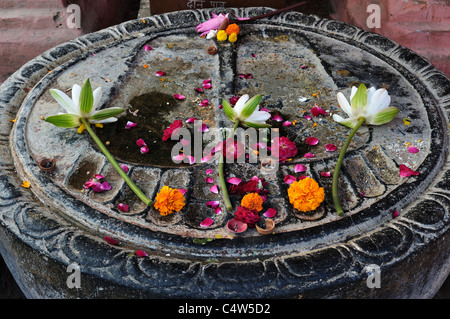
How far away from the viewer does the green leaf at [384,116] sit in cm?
177

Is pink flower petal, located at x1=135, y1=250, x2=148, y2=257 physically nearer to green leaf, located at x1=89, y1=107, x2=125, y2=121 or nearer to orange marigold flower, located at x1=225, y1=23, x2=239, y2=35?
green leaf, located at x1=89, y1=107, x2=125, y2=121

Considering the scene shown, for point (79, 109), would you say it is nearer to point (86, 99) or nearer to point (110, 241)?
point (86, 99)

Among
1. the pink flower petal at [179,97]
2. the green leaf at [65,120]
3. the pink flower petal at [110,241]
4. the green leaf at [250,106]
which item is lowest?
the pink flower petal at [110,241]

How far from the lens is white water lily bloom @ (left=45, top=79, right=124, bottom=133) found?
5.59 ft

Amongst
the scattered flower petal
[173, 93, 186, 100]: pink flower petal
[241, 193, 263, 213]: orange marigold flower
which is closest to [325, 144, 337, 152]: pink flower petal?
the scattered flower petal

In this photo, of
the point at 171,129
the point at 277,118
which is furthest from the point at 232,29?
the point at 171,129

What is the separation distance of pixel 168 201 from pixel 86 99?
1.67 feet

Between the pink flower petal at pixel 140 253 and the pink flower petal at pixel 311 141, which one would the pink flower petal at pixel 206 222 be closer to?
the pink flower petal at pixel 140 253

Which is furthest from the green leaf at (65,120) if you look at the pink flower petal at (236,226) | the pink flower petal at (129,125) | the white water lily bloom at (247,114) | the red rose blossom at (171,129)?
the pink flower petal at (236,226)

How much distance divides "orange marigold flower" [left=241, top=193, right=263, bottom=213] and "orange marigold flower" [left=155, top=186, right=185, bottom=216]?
7.9 inches

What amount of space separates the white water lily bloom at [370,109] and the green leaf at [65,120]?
3.22ft

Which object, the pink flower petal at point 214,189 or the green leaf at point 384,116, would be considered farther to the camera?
the green leaf at point 384,116

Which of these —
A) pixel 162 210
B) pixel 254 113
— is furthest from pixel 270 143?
pixel 162 210

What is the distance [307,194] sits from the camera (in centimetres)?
152
